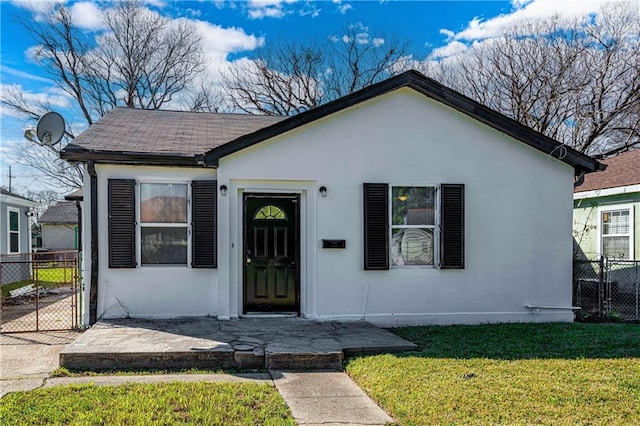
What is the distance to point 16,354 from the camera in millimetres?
6359

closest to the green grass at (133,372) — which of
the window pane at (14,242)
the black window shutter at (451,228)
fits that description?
the black window shutter at (451,228)

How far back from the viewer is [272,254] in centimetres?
844

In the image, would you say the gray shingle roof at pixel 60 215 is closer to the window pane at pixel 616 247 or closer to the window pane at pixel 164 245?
the window pane at pixel 164 245

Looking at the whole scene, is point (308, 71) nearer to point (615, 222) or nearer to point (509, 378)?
point (615, 222)

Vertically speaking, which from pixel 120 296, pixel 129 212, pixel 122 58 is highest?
pixel 122 58

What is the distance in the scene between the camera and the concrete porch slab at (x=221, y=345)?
5812 millimetres

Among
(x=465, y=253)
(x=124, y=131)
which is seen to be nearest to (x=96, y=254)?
(x=124, y=131)

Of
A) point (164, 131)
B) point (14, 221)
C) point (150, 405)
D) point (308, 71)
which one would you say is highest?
point (308, 71)

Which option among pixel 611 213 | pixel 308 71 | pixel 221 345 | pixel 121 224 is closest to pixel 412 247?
pixel 221 345

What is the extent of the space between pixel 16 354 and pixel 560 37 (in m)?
21.7

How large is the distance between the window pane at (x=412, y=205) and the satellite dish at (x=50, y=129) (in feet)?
18.5

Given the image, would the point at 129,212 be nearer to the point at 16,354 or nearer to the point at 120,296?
the point at 120,296

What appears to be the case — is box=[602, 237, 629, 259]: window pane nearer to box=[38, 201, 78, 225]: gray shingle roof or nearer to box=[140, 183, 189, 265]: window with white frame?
box=[140, 183, 189, 265]: window with white frame

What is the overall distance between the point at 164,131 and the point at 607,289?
349 inches
